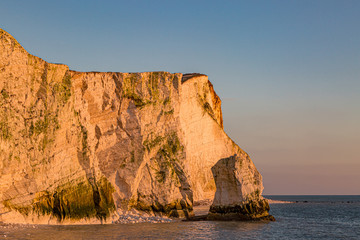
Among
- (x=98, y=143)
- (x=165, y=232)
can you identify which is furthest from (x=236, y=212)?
(x=98, y=143)

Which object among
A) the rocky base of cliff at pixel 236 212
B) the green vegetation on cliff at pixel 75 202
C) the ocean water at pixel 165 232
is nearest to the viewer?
the ocean water at pixel 165 232

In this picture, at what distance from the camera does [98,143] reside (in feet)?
102

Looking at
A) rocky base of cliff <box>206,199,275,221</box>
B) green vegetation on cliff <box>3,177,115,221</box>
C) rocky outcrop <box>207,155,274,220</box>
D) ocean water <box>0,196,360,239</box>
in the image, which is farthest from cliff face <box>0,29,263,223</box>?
ocean water <box>0,196,360,239</box>

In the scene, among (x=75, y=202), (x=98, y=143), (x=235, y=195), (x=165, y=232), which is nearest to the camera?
(x=165, y=232)

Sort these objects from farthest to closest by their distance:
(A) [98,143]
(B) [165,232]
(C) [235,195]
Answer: (C) [235,195]
(A) [98,143]
(B) [165,232]

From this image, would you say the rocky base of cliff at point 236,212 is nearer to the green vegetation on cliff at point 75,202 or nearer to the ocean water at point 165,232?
the ocean water at point 165,232

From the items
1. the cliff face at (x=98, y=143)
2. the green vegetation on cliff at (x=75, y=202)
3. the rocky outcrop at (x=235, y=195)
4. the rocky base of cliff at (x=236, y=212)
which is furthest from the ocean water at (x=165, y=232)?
the cliff face at (x=98, y=143)

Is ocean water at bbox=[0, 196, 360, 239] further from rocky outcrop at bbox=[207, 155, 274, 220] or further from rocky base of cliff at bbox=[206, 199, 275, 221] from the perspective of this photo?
rocky outcrop at bbox=[207, 155, 274, 220]

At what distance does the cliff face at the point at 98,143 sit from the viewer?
2548 cm

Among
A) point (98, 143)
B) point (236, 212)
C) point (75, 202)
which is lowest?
point (236, 212)

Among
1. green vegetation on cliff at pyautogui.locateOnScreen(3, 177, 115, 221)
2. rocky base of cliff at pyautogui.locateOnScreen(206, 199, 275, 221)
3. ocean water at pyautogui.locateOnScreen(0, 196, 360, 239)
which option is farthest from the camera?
rocky base of cliff at pyautogui.locateOnScreen(206, 199, 275, 221)

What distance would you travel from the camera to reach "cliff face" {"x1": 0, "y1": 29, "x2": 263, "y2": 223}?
25484mm

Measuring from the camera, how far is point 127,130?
32094 mm

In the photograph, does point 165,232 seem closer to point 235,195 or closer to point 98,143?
point 98,143
